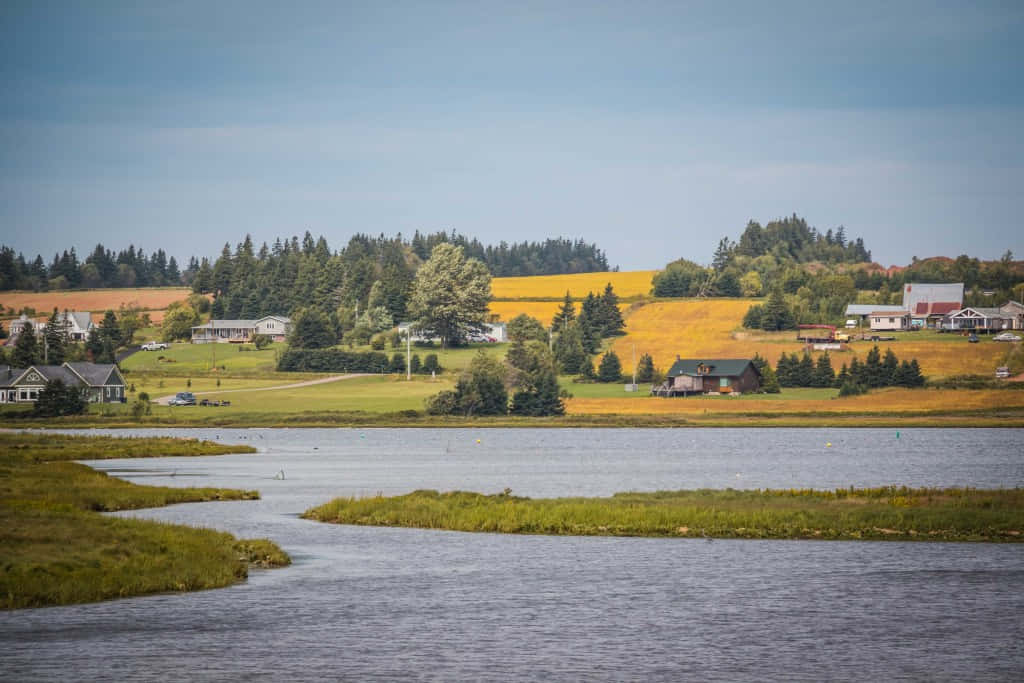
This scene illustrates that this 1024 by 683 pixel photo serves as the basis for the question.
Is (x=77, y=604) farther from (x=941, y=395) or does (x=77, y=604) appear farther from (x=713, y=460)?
(x=941, y=395)

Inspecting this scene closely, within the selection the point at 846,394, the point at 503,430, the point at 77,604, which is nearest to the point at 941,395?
the point at 846,394

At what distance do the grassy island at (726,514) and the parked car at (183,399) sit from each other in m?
107

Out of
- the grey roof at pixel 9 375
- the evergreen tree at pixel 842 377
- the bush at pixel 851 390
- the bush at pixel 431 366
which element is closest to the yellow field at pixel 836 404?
the bush at pixel 851 390

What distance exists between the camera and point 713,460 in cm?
9331

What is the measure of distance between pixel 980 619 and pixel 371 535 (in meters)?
25.4

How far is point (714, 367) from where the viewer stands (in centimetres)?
16825

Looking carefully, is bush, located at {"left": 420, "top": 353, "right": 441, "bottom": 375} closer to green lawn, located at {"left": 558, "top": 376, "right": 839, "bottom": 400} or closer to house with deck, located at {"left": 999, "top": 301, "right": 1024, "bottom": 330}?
green lawn, located at {"left": 558, "top": 376, "right": 839, "bottom": 400}

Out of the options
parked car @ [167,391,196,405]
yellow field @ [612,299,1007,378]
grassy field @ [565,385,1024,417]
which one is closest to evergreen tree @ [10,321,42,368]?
parked car @ [167,391,196,405]

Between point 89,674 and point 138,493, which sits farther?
point 138,493

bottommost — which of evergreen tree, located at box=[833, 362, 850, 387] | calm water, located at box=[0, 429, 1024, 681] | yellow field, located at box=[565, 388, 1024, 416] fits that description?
yellow field, located at box=[565, 388, 1024, 416]

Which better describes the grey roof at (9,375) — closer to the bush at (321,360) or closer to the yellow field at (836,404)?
the bush at (321,360)

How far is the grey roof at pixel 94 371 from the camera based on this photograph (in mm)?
165625

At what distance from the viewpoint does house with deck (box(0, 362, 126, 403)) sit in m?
164

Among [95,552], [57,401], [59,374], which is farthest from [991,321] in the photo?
[95,552]
